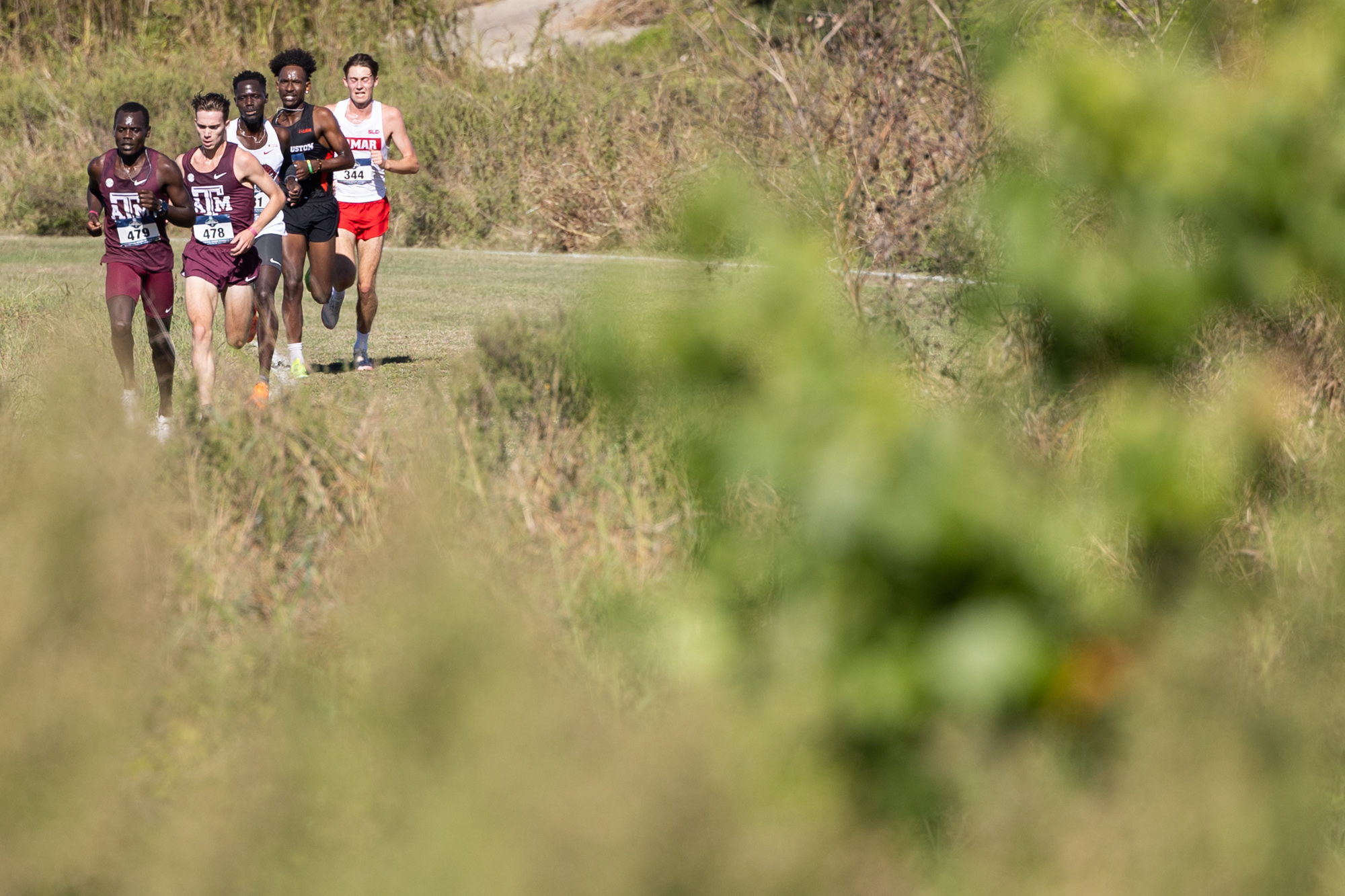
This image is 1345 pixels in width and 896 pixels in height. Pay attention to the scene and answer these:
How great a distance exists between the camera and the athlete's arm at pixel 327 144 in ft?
33.5

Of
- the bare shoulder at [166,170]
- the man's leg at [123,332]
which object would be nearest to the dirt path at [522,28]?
the bare shoulder at [166,170]

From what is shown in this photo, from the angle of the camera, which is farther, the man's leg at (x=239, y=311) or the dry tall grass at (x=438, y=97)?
the dry tall grass at (x=438, y=97)

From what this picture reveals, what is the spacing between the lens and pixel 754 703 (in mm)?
1989

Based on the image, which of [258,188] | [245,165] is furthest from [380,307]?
[245,165]

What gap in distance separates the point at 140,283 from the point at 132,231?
25 cm

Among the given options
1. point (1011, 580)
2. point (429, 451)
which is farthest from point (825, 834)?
point (429, 451)

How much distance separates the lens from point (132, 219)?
26.4ft

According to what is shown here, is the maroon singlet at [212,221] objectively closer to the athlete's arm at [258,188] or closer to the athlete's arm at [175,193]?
the athlete's arm at [258,188]

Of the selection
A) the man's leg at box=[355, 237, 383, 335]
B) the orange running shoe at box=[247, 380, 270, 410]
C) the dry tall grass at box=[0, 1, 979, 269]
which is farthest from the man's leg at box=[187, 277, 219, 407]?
the dry tall grass at box=[0, 1, 979, 269]

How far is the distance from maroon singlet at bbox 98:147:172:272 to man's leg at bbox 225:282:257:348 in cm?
56

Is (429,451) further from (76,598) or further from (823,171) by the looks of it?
(823,171)

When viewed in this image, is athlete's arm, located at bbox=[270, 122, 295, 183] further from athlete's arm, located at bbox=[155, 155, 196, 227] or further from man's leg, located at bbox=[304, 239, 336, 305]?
athlete's arm, located at bbox=[155, 155, 196, 227]

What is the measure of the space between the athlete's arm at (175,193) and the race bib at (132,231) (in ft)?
0.37

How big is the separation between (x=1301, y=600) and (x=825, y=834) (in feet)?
2.57
